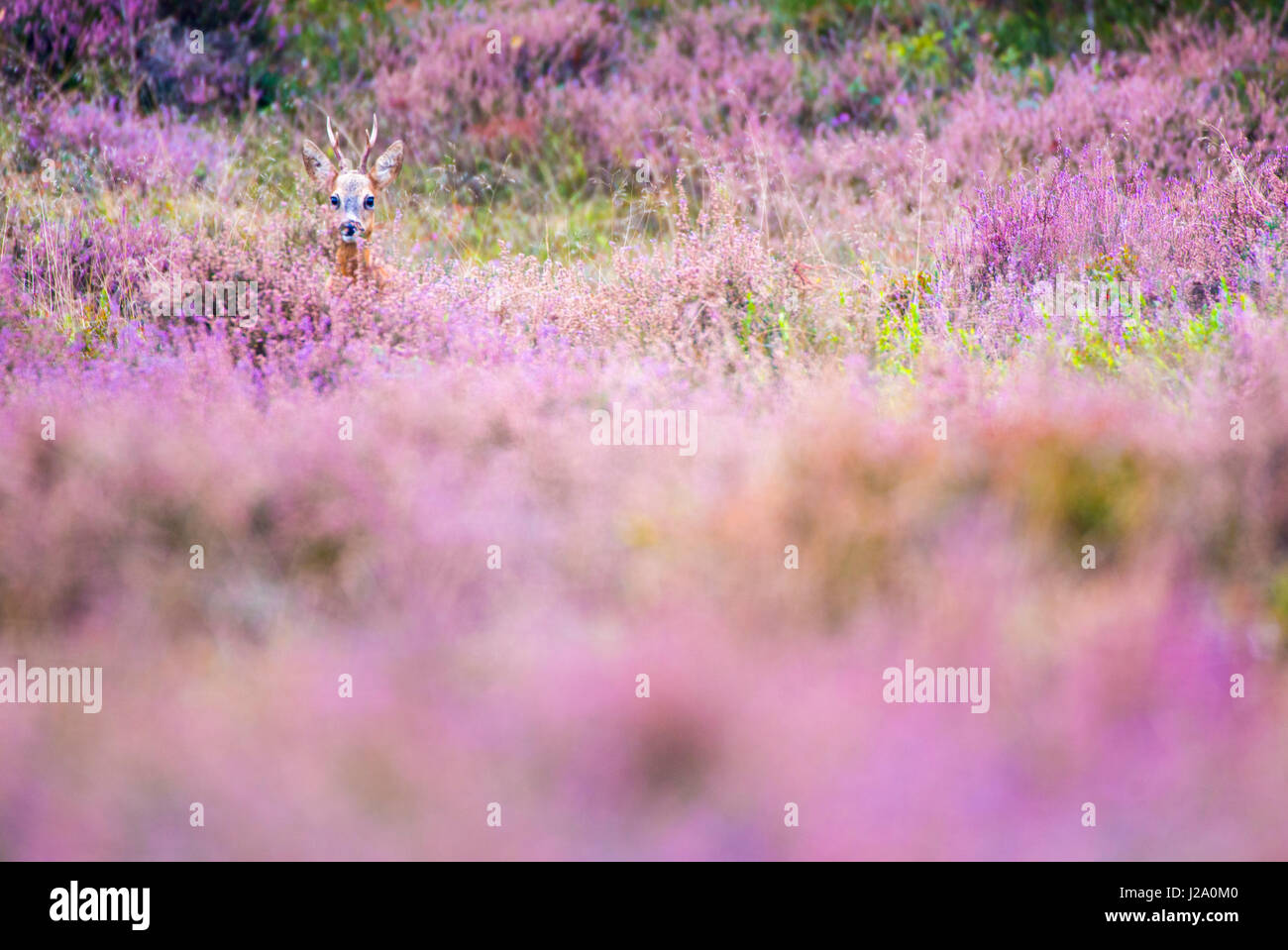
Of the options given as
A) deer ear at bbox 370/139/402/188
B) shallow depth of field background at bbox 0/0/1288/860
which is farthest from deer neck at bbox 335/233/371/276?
deer ear at bbox 370/139/402/188

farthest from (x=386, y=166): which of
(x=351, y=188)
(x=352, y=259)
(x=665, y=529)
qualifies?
(x=665, y=529)

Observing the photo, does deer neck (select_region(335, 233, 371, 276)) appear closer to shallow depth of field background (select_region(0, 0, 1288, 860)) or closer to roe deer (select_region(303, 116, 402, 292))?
roe deer (select_region(303, 116, 402, 292))

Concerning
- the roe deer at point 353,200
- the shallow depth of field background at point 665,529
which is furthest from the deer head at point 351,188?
the shallow depth of field background at point 665,529

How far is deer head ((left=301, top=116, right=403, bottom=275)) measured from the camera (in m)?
5.64

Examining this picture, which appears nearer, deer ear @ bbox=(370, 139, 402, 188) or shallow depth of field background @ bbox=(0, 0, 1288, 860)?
shallow depth of field background @ bbox=(0, 0, 1288, 860)

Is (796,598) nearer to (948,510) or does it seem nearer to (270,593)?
(948,510)

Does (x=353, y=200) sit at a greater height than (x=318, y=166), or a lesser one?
lesser

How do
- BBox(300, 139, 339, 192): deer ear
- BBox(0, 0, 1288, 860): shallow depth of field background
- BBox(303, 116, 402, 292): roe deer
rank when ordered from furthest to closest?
BBox(300, 139, 339, 192): deer ear
BBox(303, 116, 402, 292): roe deer
BBox(0, 0, 1288, 860): shallow depth of field background

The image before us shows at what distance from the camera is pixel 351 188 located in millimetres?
5930

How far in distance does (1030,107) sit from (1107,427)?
5962 millimetres

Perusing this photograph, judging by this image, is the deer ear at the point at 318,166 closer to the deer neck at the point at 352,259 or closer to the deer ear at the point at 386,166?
the deer ear at the point at 386,166

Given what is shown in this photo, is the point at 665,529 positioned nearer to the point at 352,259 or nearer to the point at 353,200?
the point at 352,259

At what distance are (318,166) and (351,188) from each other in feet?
1.21
